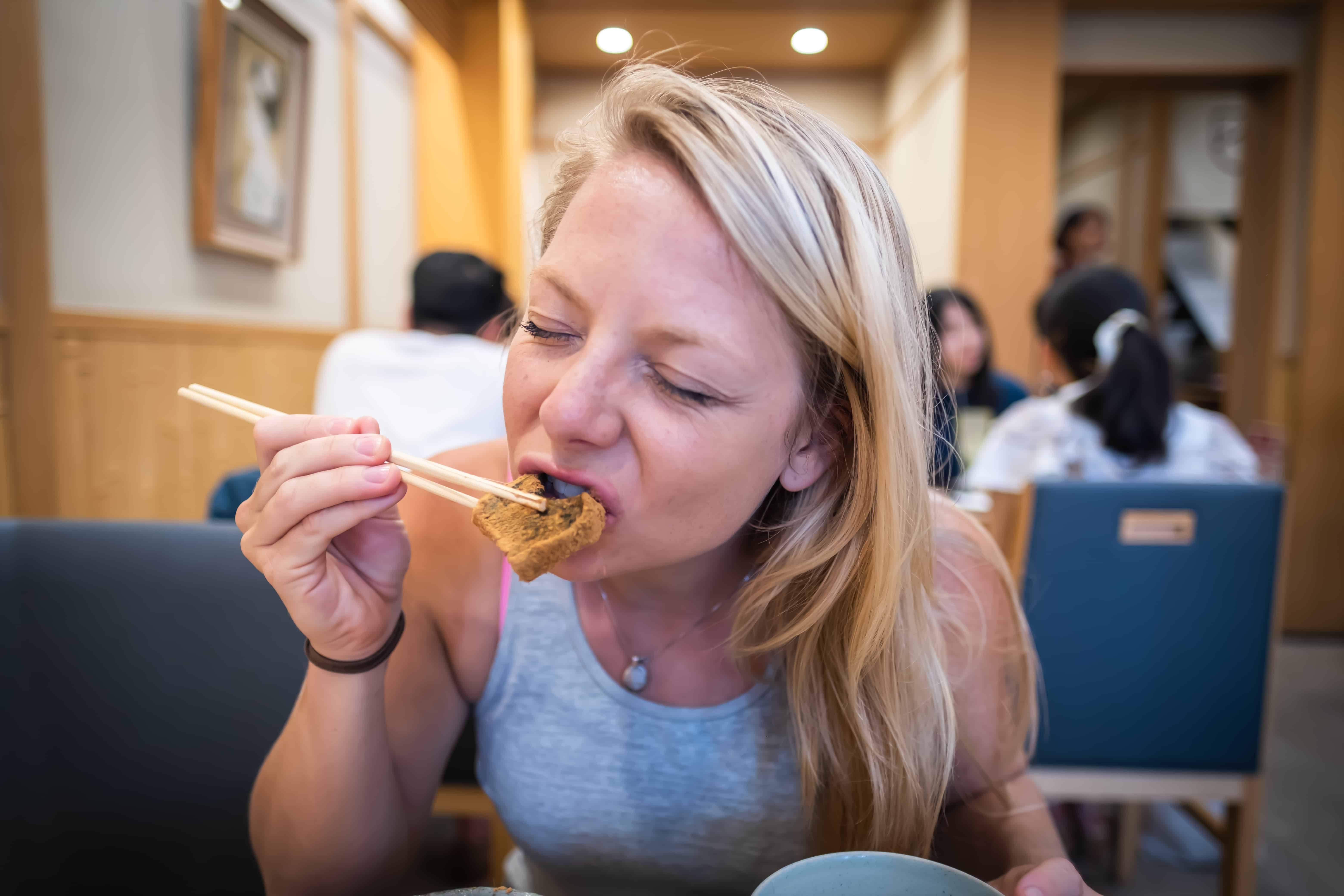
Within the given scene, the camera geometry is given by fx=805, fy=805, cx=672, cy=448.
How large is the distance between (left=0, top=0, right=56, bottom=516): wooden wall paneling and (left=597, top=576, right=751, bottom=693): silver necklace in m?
1.53

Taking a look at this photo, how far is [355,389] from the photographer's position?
7.49 ft

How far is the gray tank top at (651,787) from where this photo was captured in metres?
0.87

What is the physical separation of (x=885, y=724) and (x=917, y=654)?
8 centimetres

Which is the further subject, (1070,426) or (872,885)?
(1070,426)

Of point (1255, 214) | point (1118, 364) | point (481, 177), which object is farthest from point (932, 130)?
point (1118, 364)

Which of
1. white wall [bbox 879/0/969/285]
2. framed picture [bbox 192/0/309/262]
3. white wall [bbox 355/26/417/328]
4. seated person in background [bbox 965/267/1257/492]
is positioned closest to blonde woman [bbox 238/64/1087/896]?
seated person in background [bbox 965/267/1257/492]

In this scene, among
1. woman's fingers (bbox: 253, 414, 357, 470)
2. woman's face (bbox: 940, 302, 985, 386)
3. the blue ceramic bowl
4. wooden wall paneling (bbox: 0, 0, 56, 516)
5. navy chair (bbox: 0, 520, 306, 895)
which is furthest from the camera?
woman's face (bbox: 940, 302, 985, 386)

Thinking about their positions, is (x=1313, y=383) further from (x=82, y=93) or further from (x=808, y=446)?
(x=82, y=93)

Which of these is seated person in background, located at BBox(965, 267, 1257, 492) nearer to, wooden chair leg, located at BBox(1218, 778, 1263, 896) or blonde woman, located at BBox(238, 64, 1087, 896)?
wooden chair leg, located at BBox(1218, 778, 1263, 896)

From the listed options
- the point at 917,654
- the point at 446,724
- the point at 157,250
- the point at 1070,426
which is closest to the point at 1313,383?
the point at 1070,426

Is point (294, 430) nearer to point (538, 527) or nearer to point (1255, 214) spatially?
point (538, 527)

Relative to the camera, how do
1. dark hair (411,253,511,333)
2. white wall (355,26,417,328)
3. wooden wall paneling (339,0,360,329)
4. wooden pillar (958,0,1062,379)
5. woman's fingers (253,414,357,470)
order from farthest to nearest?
1. wooden pillar (958,0,1062,379)
2. white wall (355,26,417,328)
3. wooden wall paneling (339,0,360,329)
4. dark hair (411,253,511,333)
5. woman's fingers (253,414,357,470)

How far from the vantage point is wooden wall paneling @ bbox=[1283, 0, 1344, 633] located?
157 inches

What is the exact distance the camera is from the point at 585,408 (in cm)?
64
